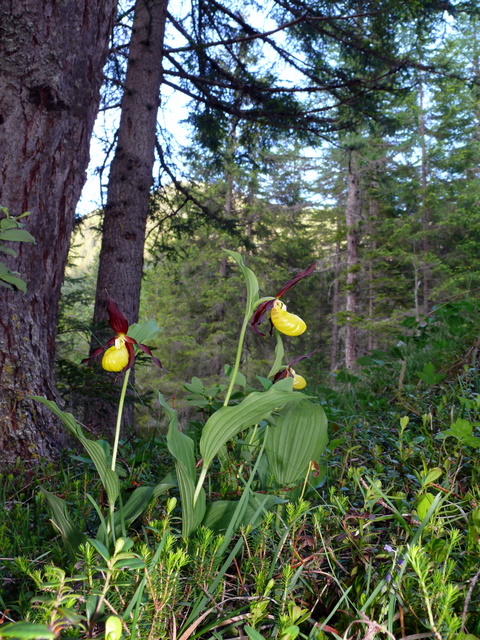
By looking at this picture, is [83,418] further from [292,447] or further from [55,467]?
[292,447]

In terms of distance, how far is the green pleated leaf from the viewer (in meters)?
1.50

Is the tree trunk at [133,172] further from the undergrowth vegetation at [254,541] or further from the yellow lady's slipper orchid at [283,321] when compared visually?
the yellow lady's slipper orchid at [283,321]

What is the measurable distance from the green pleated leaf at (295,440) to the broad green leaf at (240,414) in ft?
1.03

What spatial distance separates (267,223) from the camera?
1692 cm

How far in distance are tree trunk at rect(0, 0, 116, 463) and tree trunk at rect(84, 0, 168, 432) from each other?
8.45 feet

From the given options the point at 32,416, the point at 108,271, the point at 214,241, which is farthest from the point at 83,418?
the point at 214,241

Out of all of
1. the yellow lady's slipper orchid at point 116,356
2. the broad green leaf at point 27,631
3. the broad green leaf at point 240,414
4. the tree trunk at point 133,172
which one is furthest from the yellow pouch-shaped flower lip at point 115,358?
the tree trunk at point 133,172

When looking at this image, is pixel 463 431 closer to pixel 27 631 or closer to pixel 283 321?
pixel 283 321

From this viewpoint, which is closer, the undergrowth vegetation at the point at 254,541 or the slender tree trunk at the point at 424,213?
the undergrowth vegetation at the point at 254,541

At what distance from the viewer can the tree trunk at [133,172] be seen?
5.12 meters

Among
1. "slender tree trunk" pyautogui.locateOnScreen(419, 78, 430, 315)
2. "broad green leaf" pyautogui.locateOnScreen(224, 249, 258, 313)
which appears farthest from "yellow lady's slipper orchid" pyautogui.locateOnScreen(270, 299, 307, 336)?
"slender tree trunk" pyautogui.locateOnScreen(419, 78, 430, 315)

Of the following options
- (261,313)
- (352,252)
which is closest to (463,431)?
(261,313)

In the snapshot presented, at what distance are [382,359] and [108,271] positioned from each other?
10.3ft

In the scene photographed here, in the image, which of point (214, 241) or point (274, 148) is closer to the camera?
point (274, 148)
